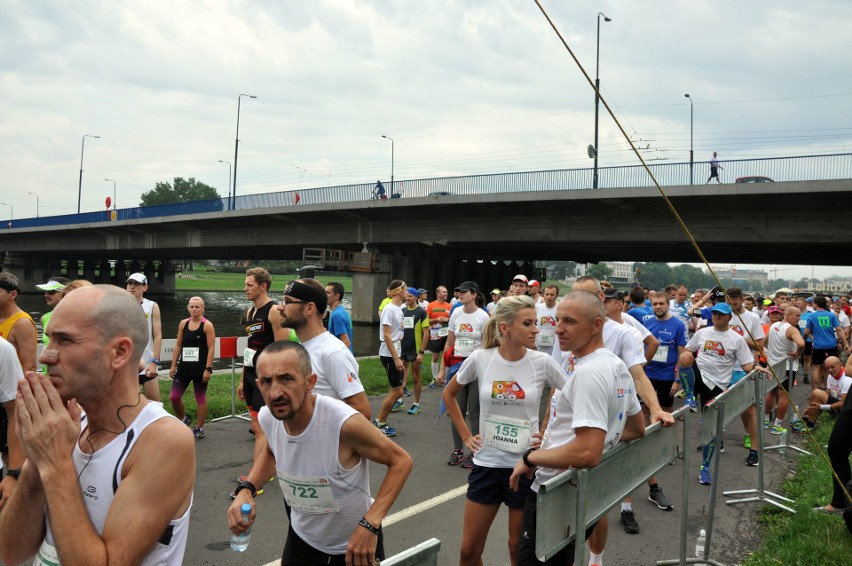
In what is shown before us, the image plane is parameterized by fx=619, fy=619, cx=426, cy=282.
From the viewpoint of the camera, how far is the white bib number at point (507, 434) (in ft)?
13.1

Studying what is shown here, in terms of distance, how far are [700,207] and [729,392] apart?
2081cm

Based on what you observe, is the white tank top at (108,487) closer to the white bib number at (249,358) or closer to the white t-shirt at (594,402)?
the white t-shirt at (594,402)

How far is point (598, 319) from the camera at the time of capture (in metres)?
3.40

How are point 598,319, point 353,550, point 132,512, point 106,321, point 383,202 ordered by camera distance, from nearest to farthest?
1. point 132,512
2. point 106,321
3. point 353,550
4. point 598,319
5. point 383,202

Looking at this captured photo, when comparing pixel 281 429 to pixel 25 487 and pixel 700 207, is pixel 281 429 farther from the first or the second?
pixel 700 207

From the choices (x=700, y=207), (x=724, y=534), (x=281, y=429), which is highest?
(x=700, y=207)

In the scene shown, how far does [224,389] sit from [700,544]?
8.25m

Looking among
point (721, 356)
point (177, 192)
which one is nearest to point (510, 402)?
point (721, 356)

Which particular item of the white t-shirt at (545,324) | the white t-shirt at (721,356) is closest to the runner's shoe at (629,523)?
the white t-shirt at (721,356)

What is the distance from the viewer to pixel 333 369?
4.02 m

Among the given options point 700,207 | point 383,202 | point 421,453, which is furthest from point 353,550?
point 383,202

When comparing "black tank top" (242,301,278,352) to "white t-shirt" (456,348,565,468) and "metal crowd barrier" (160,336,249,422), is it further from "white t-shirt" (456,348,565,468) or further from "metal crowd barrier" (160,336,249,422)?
"metal crowd barrier" (160,336,249,422)

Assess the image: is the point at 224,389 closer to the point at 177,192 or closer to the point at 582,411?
the point at 582,411

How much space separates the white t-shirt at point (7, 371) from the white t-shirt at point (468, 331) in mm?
5721
